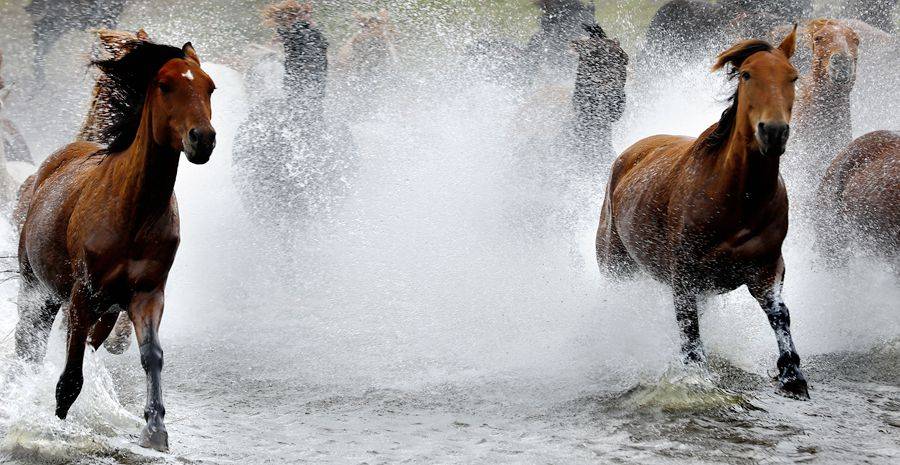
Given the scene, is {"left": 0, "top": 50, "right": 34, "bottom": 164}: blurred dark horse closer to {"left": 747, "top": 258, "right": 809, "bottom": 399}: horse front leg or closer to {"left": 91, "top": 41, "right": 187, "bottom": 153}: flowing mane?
{"left": 91, "top": 41, "right": 187, "bottom": 153}: flowing mane

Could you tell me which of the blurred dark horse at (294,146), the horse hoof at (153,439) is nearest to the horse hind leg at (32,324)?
the horse hoof at (153,439)

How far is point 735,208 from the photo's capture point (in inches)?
210

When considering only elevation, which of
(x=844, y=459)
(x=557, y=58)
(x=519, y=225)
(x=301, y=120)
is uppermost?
(x=557, y=58)

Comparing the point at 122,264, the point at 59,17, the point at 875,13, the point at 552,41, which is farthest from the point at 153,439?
the point at 59,17

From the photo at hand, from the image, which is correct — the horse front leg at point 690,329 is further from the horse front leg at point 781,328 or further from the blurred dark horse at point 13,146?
the blurred dark horse at point 13,146

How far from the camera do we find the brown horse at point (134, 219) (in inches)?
174

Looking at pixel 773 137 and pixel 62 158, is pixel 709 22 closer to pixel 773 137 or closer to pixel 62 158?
pixel 773 137

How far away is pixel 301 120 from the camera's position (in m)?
10.5

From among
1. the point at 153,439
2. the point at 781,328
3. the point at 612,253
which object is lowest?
the point at 153,439

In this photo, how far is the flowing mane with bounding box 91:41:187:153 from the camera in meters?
4.61

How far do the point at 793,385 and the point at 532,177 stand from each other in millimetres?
5219

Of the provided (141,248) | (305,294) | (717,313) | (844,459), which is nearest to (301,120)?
(305,294)

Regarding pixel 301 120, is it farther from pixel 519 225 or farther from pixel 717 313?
pixel 717 313

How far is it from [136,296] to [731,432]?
2616 millimetres
